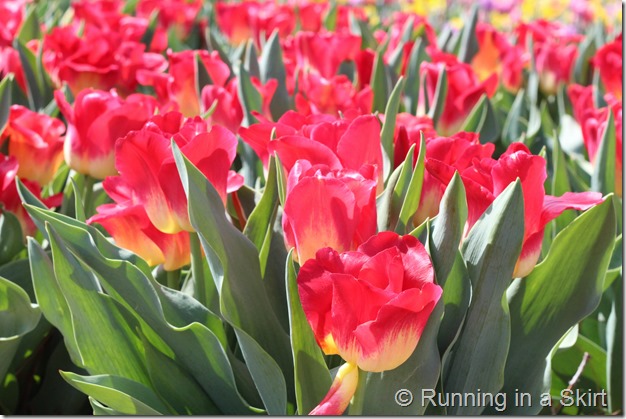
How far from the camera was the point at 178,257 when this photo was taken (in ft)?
3.04

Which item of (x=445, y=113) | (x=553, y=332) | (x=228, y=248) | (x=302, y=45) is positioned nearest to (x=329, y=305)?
(x=228, y=248)

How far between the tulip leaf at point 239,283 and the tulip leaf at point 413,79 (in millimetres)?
936

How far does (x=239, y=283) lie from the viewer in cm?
81

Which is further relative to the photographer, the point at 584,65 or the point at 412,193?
the point at 584,65

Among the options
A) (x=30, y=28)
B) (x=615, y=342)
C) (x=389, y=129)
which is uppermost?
(x=389, y=129)

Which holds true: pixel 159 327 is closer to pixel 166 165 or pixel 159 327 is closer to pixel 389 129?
pixel 166 165

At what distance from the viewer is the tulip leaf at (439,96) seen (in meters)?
1.42

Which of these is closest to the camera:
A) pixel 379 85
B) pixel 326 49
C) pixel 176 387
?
pixel 176 387

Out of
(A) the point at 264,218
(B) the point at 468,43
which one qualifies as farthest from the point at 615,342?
(B) the point at 468,43

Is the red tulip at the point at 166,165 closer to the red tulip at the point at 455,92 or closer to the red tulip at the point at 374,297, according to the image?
the red tulip at the point at 374,297

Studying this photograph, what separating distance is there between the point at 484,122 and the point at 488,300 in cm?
79

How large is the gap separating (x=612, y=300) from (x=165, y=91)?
2.62ft

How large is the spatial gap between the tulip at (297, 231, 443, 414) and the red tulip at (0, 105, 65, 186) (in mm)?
671

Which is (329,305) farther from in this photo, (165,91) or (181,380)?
(165,91)
